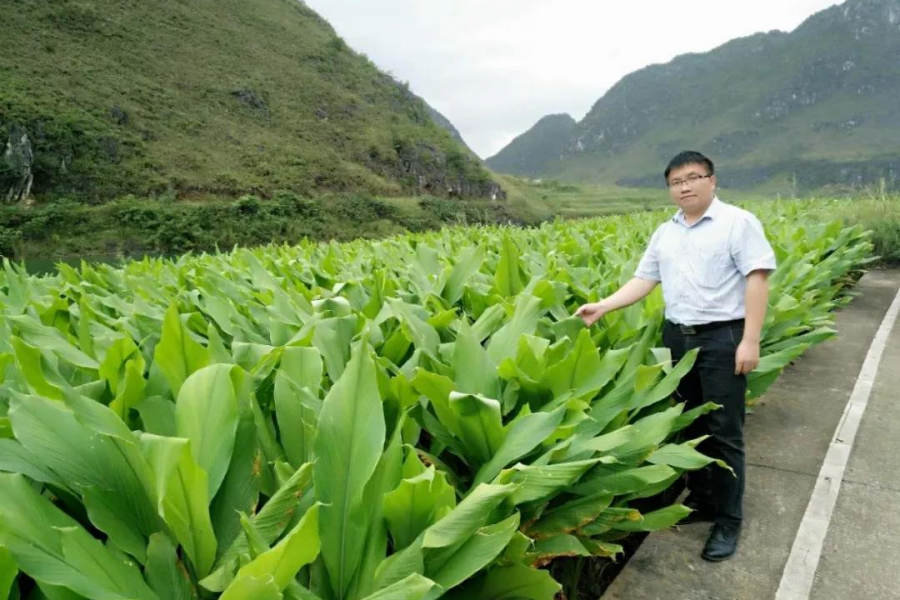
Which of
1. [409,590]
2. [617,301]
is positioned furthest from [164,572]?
[617,301]

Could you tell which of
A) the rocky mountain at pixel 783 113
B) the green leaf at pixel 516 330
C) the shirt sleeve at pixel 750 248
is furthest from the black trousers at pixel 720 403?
the rocky mountain at pixel 783 113

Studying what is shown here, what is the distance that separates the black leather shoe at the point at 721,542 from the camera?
212cm

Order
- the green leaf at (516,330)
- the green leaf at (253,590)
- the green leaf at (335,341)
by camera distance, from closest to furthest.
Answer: the green leaf at (253,590) < the green leaf at (335,341) < the green leaf at (516,330)

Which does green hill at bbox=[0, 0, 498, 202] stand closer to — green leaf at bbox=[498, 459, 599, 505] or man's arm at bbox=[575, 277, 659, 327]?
man's arm at bbox=[575, 277, 659, 327]

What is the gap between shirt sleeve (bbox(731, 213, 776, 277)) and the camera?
7.57 feet

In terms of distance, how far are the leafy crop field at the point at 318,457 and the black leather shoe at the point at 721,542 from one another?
429mm

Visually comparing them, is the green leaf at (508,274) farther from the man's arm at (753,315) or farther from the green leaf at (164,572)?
the green leaf at (164,572)

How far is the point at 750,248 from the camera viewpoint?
2.33 meters

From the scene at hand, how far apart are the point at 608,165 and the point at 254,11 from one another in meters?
128

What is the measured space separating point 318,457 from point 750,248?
1846 millimetres

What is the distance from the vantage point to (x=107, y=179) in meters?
46.1

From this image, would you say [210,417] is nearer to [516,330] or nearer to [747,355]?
[516,330]

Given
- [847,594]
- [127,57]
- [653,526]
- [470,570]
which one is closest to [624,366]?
[653,526]

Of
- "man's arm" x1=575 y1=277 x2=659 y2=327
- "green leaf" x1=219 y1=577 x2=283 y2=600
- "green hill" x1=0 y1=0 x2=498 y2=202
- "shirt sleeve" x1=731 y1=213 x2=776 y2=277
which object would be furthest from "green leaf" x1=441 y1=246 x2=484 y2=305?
"green hill" x1=0 y1=0 x2=498 y2=202
